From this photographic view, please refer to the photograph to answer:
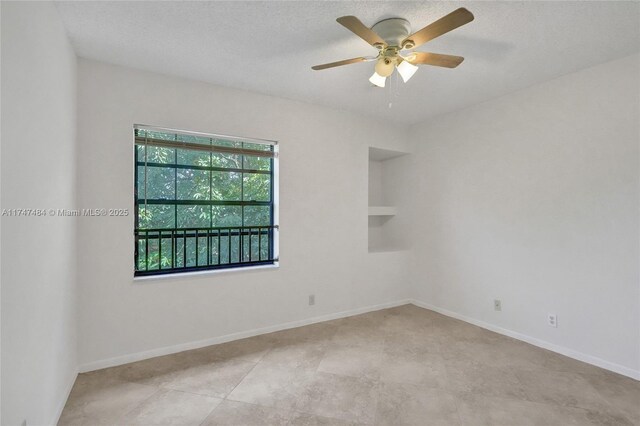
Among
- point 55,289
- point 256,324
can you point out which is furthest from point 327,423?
point 55,289

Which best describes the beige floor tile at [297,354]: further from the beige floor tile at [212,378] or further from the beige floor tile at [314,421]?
the beige floor tile at [314,421]

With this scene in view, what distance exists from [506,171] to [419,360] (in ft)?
7.12

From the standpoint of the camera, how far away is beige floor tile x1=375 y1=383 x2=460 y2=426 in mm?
1920

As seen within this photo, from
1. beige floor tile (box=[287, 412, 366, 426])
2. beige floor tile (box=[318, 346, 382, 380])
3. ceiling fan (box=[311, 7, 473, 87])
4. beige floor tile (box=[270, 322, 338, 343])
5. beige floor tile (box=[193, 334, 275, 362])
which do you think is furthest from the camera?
beige floor tile (box=[270, 322, 338, 343])

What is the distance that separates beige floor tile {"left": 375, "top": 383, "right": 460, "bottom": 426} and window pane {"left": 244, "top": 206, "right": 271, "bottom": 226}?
2023mm

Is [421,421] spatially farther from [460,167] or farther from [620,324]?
[460,167]

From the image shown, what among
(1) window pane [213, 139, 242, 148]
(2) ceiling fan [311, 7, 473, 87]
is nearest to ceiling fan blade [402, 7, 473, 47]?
(2) ceiling fan [311, 7, 473, 87]

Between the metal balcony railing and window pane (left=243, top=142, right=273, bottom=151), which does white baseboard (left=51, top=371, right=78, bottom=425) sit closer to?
the metal balcony railing

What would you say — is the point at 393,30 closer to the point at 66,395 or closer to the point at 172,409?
the point at 172,409

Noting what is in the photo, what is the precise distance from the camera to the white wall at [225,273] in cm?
256

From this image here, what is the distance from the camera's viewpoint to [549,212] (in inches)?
117

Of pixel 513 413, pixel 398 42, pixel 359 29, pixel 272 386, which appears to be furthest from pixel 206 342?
pixel 398 42

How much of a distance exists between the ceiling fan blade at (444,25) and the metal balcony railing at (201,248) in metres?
2.30

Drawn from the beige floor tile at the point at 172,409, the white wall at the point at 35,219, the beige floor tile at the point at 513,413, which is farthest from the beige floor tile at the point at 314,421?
the white wall at the point at 35,219
